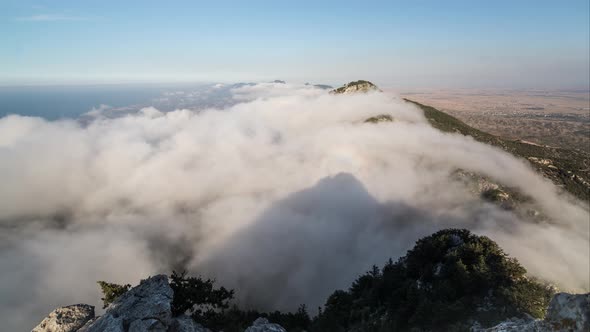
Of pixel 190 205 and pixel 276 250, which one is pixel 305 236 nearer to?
pixel 276 250

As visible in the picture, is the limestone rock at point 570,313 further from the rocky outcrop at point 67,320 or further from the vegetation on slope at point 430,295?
the rocky outcrop at point 67,320

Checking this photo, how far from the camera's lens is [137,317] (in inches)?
712

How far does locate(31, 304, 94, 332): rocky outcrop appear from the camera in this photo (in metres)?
20.8

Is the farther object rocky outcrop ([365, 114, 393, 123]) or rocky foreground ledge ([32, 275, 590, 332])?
rocky outcrop ([365, 114, 393, 123])

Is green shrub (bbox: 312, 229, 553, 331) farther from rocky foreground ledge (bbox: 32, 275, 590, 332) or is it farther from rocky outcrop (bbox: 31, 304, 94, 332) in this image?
rocky outcrop (bbox: 31, 304, 94, 332)

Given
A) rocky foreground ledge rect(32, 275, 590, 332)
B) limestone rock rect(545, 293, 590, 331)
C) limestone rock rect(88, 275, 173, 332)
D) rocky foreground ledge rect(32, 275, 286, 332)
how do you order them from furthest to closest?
rocky foreground ledge rect(32, 275, 286, 332) → limestone rock rect(88, 275, 173, 332) → rocky foreground ledge rect(32, 275, 590, 332) → limestone rock rect(545, 293, 590, 331)

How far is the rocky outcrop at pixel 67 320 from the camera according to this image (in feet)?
68.1

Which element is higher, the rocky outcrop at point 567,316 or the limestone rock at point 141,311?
the rocky outcrop at point 567,316

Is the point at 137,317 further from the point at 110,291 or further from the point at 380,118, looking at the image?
the point at 380,118

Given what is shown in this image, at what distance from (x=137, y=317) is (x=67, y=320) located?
7.15 m

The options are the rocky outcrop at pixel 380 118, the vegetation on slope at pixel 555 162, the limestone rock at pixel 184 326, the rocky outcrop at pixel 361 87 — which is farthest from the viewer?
the rocky outcrop at pixel 361 87

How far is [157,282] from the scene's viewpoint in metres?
21.8

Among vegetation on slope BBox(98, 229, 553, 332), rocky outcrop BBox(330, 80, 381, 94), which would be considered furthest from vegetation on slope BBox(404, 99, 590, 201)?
vegetation on slope BBox(98, 229, 553, 332)

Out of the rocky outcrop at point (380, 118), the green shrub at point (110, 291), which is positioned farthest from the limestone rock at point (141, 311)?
the rocky outcrop at point (380, 118)
